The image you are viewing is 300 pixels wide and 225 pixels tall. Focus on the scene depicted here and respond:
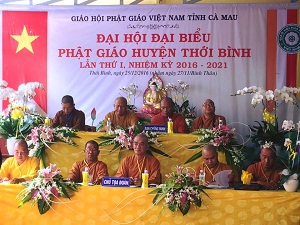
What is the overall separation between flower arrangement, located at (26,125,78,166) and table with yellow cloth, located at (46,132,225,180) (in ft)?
0.16

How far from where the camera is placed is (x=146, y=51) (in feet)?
26.3

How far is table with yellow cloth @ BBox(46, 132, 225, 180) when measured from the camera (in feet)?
20.2

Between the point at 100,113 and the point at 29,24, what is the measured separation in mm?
1539

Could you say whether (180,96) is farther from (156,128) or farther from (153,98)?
(156,128)

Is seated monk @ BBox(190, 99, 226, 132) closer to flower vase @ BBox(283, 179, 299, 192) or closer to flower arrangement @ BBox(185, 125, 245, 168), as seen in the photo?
flower arrangement @ BBox(185, 125, 245, 168)

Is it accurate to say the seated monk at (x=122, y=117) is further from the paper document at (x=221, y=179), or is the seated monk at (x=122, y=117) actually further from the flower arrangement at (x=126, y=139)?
the paper document at (x=221, y=179)

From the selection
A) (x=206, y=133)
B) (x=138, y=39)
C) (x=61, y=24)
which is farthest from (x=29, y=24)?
(x=206, y=133)

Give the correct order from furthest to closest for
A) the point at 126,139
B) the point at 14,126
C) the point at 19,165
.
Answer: the point at 14,126 → the point at 126,139 → the point at 19,165

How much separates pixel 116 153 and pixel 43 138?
2.47 feet

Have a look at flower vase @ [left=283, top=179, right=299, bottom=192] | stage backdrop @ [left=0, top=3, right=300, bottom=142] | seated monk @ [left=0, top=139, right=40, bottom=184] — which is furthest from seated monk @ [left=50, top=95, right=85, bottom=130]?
flower vase @ [left=283, top=179, right=299, bottom=192]

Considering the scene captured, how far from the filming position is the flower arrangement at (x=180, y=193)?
4461 mm

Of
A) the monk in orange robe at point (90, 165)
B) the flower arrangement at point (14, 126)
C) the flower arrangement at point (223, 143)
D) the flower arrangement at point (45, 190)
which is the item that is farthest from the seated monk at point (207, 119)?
the flower arrangement at point (45, 190)

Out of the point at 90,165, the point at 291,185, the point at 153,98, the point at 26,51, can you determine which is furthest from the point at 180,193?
the point at 26,51

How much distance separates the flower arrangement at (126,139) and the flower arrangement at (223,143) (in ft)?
1.21
